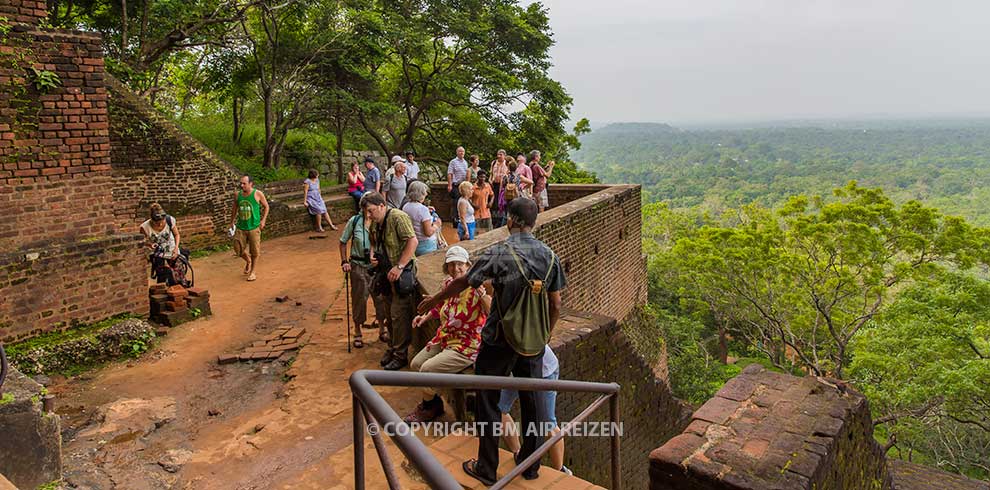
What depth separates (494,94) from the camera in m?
18.2

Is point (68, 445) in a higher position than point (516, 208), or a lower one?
lower

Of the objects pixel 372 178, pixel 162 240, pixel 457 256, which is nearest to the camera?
pixel 457 256

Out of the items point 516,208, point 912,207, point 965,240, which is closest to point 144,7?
point 516,208

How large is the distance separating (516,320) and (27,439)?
2.96m

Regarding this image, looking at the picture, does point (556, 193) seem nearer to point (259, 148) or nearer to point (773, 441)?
point (259, 148)

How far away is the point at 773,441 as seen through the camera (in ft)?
12.4

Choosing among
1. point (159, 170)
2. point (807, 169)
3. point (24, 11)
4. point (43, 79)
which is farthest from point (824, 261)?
point (807, 169)

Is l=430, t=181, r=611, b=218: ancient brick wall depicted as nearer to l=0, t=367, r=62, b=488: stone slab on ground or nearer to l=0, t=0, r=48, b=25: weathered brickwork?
l=0, t=0, r=48, b=25: weathered brickwork

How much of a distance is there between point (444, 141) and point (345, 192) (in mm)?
4787

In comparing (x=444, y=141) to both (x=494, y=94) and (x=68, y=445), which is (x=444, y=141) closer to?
(x=494, y=94)

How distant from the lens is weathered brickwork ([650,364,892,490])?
347 cm

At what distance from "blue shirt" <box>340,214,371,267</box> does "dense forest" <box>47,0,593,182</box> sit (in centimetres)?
1043

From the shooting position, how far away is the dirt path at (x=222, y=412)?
406 cm

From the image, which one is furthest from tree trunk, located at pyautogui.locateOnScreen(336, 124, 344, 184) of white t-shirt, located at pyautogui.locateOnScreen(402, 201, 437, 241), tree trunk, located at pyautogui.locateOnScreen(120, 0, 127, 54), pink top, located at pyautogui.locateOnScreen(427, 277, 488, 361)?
pink top, located at pyautogui.locateOnScreen(427, 277, 488, 361)
